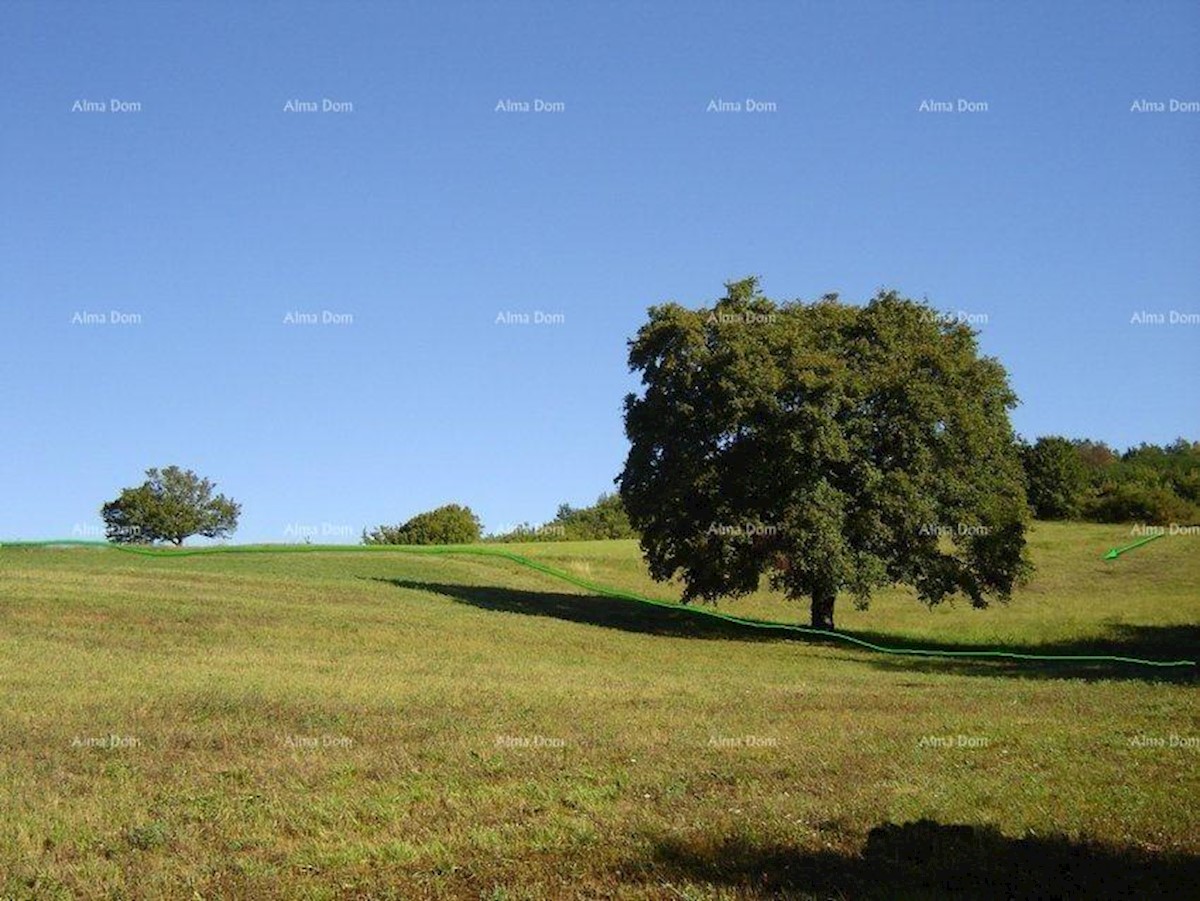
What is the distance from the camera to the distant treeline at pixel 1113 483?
309 ft

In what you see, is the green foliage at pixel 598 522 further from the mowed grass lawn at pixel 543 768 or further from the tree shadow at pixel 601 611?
the mowed grass lawn at pixel 543 768

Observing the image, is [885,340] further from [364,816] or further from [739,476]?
[364,816]

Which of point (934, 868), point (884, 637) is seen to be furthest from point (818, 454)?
point (934, 868)

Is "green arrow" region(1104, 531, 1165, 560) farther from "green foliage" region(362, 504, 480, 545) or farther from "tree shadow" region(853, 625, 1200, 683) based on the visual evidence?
"green foliage" region(362, 504, 480, 545)

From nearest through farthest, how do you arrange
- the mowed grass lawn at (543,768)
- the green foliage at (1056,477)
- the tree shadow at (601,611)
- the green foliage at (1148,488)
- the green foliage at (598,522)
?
the mowed grass lawn at (543,768), the tree shadow at (601,611), the green foliage at (1148,488), the green foliage at (1056,477), the green foliage at (598,522)

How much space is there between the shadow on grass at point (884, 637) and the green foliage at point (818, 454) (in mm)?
2280

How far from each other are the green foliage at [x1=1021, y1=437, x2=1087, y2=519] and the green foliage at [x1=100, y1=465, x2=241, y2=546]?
75.6 meters

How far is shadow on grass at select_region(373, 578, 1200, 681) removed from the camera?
39.6m

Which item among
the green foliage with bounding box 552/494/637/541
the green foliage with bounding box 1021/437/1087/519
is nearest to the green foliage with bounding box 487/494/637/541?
the green foliage with bounding box 552/494/637/541

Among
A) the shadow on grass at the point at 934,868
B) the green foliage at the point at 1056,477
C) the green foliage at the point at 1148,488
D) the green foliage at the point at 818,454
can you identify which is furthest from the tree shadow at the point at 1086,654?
the green foliage at the point at 1056,477

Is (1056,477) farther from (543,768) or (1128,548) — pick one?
(543,768)

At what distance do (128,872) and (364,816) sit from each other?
289 centimetres

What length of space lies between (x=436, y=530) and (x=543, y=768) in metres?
112

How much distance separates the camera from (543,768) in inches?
659
